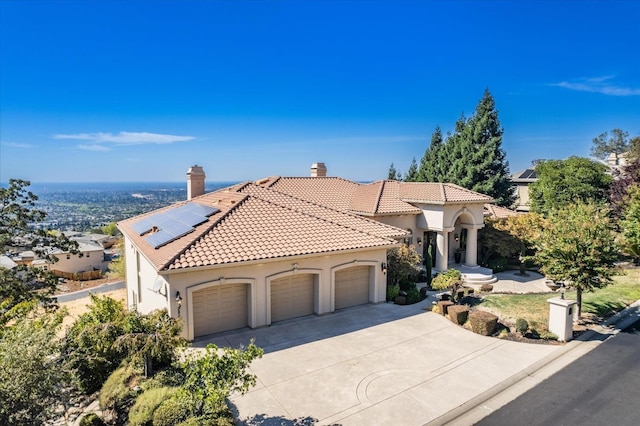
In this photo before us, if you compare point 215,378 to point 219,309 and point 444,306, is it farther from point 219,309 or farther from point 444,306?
point 444,306

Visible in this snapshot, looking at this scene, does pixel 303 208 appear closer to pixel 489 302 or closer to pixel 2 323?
pixel 489 302

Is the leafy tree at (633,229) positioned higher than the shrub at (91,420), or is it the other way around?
the leafy tree at (633,229)

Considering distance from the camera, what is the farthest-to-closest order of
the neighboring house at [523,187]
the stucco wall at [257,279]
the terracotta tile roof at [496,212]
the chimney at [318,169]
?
the neighboring house at [523,187] → the chimney at [318,169] → the terracotta tile roof at [496,212] → the stucco wall at [257,279]

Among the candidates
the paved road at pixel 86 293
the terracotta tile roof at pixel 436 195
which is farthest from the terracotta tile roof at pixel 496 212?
the paved road at pixel 86 293

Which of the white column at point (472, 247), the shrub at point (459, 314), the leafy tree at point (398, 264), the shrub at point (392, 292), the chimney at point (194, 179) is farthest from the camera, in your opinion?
the chimney at point (194, 179)

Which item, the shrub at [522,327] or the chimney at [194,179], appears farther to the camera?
the chimney at [194,179]

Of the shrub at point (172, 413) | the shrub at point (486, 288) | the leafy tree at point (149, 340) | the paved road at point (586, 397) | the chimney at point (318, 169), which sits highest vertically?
the chimney at point (318, 169)

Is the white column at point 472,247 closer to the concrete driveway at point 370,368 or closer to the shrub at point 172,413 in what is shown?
the concrete driveway at point 370,368
